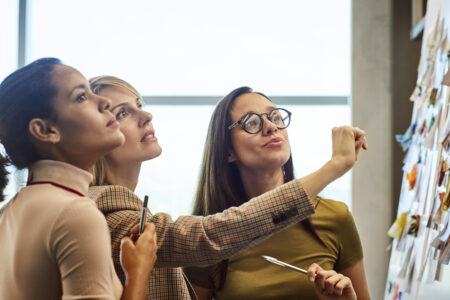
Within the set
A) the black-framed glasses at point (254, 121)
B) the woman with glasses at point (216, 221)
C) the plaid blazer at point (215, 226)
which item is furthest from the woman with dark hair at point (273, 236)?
the plaid blazer at point (215, 226)

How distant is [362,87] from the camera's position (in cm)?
346

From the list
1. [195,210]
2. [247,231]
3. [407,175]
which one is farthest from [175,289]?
[407,175]

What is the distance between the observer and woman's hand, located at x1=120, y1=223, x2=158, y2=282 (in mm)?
977

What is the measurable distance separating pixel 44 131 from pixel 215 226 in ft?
1.24

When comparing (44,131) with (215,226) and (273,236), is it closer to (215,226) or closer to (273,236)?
(215,226)

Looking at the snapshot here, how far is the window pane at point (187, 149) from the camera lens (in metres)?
3.52

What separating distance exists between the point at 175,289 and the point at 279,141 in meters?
0.57

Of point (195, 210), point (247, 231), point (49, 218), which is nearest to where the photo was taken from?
point (49, 218)

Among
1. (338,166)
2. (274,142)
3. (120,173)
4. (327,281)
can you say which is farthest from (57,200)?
(274,142)

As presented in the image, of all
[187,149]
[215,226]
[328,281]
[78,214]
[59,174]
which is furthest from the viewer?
[187,149]

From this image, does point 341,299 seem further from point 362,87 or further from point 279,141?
point 362,87

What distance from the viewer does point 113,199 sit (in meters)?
1.16

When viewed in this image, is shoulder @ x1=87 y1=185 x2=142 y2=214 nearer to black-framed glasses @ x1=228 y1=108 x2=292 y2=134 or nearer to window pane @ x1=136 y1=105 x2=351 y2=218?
black-framed glasses @ x1=228 y1=108 x2=292 y2=134

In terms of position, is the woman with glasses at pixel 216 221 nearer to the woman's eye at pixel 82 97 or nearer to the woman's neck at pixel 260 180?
the woman's eye at pixel 82 97
